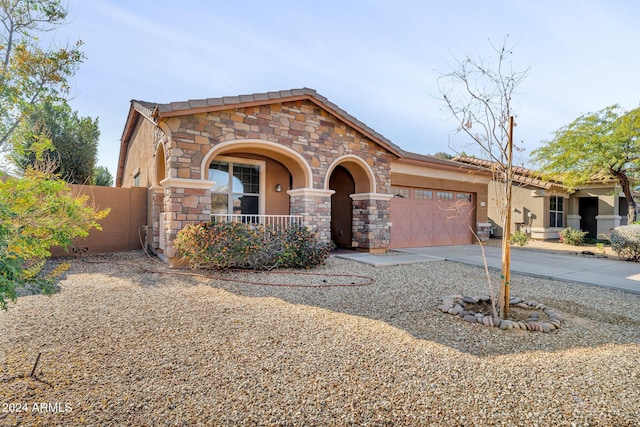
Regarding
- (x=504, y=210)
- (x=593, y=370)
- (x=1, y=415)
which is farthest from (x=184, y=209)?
(x=593, y=370)

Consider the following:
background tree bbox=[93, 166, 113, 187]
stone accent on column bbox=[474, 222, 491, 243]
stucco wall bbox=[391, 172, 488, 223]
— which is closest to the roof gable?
stucco wall bbox=[391, 172, 488, 223]

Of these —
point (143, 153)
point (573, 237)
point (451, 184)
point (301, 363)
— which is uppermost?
point (143, 153)

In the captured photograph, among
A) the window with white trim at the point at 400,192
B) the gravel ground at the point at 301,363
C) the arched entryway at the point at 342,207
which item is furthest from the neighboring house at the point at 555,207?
the gravel ground at the point at 301,363

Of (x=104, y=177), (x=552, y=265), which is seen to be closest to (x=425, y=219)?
(x=552, y=265)

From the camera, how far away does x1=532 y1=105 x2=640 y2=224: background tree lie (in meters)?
12.4

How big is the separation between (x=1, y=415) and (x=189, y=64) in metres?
9.47

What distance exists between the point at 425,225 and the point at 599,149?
300 inches

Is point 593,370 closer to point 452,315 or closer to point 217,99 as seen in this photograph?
point 452,315

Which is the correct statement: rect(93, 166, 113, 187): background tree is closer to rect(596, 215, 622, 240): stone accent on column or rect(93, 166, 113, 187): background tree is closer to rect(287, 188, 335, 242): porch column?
rect(287, 188, 335, 242): porch column

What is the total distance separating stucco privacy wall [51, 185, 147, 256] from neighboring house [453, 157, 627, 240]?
14.3m

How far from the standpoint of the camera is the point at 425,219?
42.2 feet

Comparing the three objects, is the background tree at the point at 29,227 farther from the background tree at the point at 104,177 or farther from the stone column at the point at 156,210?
the background tree at the point at 104,177

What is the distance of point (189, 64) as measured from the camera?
962 cm

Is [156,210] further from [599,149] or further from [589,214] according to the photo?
[589,214]
